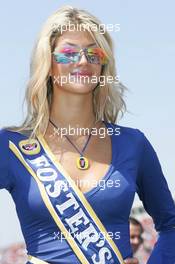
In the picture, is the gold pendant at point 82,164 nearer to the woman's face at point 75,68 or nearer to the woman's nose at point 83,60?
the woman's face at point 75,68

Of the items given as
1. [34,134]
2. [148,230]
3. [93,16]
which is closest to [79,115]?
[34,134]

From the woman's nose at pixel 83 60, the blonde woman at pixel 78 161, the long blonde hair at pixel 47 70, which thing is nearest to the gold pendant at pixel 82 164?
the blonde woman at pixel 78 161

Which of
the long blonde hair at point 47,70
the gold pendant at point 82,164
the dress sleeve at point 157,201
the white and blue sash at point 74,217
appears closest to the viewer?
the white and blue sash at point 74,217

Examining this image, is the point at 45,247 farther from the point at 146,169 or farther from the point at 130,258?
the point at 146,169

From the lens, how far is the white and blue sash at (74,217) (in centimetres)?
434

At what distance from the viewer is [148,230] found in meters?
14.4

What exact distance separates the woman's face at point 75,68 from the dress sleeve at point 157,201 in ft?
1.74

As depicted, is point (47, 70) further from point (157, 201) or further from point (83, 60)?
point (157, 201)

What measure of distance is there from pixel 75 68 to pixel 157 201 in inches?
36.5

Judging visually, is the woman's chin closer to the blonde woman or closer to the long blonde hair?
the blonde woman

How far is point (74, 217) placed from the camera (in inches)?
174

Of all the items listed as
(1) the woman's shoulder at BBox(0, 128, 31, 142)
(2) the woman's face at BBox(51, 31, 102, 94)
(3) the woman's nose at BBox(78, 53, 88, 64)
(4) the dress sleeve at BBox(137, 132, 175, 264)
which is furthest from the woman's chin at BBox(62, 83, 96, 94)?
(4) the dress sleeve at BBox(137, 132, 175, 264)

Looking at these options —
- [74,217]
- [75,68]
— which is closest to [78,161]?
[74,217]

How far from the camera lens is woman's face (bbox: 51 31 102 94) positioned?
4.51 metres
